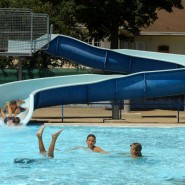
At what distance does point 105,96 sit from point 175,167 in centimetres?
904

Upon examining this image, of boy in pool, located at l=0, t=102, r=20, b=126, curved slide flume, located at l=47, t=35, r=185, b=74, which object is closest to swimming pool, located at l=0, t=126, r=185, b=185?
boy in pool, located at l=0, t=102, r=20, b=126

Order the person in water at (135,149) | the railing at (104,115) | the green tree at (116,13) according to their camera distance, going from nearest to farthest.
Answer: the person in water at (135,149) → the railing at (104,115) → the green tree at (116,13)

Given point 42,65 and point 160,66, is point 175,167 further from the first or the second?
point 42,65

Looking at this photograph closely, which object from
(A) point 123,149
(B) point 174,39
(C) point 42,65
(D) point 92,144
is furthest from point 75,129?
(B) point 174,39

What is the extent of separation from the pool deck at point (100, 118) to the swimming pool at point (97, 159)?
124 centimetres

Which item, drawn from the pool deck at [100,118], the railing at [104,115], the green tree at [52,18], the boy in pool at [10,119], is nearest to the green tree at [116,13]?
the green tree at [52,18]

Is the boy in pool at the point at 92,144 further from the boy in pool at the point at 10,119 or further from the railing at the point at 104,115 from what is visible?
the railing at the point at 104,115

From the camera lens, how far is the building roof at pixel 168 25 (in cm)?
4344

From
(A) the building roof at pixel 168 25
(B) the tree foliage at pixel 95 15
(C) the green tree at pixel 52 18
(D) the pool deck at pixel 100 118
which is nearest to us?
(D) the pool deck at pixel 100 118

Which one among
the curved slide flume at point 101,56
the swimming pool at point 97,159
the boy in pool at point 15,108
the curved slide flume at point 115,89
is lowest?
the swimming pool at point 97,159

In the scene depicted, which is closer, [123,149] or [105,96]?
[123,149]

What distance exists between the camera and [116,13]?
109 feet

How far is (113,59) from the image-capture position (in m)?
24.9

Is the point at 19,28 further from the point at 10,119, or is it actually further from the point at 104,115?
the point at 10,119
